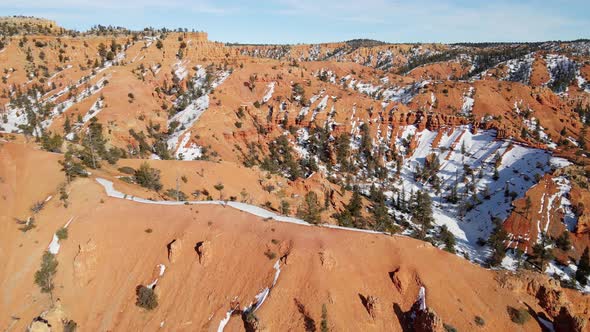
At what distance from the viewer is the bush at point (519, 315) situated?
72.6 feet

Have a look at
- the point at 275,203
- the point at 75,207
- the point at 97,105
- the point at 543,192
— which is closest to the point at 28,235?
the point at 75,207

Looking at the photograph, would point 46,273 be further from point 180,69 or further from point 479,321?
point 180,69

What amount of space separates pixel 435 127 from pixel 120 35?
84319 mm

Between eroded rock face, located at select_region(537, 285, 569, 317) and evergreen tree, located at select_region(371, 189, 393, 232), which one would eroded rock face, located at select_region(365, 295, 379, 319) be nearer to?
eroded rock face, located at select_region(537, 285, 569, 317)

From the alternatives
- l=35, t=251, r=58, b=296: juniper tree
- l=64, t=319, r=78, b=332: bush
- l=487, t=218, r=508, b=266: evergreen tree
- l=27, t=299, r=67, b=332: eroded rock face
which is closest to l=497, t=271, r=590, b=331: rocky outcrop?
l=487, t=218, r=508, b=266: evergreen tree

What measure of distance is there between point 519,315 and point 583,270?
29.4 metres

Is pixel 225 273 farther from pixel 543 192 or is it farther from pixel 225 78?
pixel 225 78

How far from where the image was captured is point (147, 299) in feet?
79.6

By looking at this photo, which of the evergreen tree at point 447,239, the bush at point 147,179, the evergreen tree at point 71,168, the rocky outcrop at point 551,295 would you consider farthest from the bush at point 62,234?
the evergreen tree at point 447,239

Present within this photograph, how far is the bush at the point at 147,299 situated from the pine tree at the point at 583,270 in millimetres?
44870

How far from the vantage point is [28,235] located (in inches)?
1122

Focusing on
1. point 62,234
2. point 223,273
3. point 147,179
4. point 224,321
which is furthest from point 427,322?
point 147,179

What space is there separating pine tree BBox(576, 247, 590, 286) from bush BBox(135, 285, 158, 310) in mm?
44870

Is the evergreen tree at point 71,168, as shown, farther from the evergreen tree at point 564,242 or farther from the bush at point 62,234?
the evergreen tree at point 564,242
